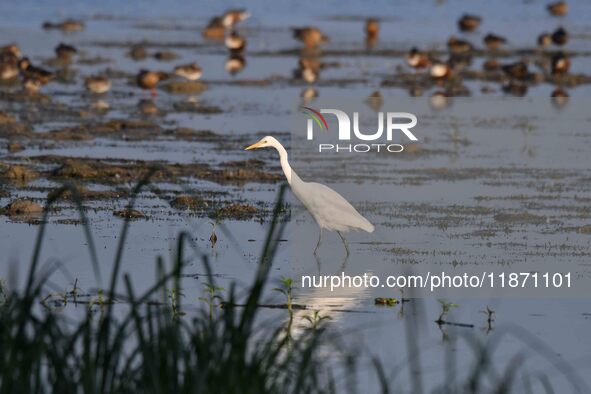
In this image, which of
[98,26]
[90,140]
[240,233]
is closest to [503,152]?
[90,140]


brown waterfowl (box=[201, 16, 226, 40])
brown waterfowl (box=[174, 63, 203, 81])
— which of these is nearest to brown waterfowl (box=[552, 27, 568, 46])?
brown waterfowl (box=[201, 16, 226, 40])

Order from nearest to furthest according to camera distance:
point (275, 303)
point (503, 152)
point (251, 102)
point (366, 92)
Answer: point (275, 303) < point (503, 152) < point (251, 102) < point (366, 92)

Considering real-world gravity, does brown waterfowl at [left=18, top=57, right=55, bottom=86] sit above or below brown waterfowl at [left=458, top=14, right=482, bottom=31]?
below

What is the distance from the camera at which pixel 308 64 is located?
26984mm

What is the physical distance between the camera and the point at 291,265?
10.5 meters

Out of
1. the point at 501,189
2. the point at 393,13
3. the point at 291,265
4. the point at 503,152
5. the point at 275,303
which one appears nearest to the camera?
the point at 275,303

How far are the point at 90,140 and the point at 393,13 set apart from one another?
31.7m

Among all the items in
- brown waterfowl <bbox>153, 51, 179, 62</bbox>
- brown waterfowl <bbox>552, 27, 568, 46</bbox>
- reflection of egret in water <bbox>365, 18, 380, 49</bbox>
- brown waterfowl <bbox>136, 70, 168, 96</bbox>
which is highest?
reflection of egret in water <bbox>365, 18, 380, 49</bbox>

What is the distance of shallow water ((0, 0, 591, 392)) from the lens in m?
8.50

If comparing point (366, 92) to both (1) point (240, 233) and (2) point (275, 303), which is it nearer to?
(1) point (240, 233)

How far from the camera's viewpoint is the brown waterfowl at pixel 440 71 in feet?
85.3

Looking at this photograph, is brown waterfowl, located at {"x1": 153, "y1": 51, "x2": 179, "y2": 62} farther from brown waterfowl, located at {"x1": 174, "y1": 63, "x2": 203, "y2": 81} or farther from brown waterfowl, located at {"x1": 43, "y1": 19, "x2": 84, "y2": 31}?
brown waterfowl, located at {"x1": 43, "y1": 19, "x2": 84, "y2": 31}

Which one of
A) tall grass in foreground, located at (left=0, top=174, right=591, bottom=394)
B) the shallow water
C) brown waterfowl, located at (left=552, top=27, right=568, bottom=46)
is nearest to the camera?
tall grass in foreground, located at (left=0, top=174, right=591, bottom=394)

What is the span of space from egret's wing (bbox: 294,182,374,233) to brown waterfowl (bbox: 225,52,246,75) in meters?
16.9
